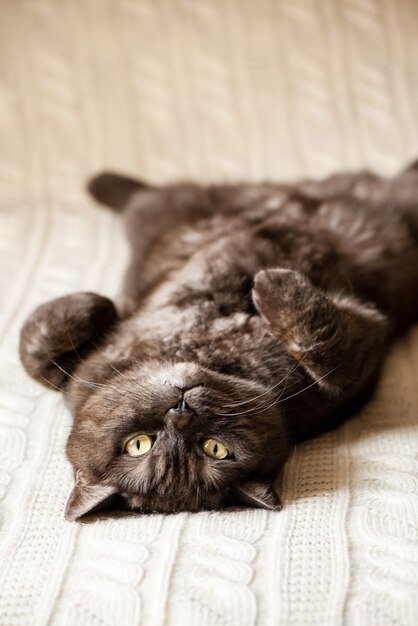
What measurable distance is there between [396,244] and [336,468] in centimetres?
78

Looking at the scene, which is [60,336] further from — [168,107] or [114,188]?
[168,107]

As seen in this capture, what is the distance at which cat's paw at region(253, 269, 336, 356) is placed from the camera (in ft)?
5.03

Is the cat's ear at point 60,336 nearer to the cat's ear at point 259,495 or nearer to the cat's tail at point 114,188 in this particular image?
the cat's ear at point 259,495

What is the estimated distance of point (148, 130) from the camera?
254 centimetres

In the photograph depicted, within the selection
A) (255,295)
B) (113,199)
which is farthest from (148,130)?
(255,295)

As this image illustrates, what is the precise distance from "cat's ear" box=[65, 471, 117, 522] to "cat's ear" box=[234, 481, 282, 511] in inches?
9.3

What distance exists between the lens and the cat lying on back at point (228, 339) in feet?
4.57

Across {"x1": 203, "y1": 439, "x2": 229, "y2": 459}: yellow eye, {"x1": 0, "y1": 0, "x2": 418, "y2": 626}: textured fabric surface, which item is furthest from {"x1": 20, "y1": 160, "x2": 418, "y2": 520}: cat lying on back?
{"x1": 0, "y1": 0, "x2": 418, "y2": 626}: textured fabric surface

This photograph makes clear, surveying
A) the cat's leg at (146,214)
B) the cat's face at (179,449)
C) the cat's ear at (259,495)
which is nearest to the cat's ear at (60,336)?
the cat's leg at (146,214)

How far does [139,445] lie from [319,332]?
0.43 metres

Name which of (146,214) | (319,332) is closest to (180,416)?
(319,332)

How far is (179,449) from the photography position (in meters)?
1.37

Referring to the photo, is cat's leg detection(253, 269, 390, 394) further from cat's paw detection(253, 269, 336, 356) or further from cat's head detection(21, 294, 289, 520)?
cat's head detection(21, 294, 289, 520)

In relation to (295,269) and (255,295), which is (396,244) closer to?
(295,269)
